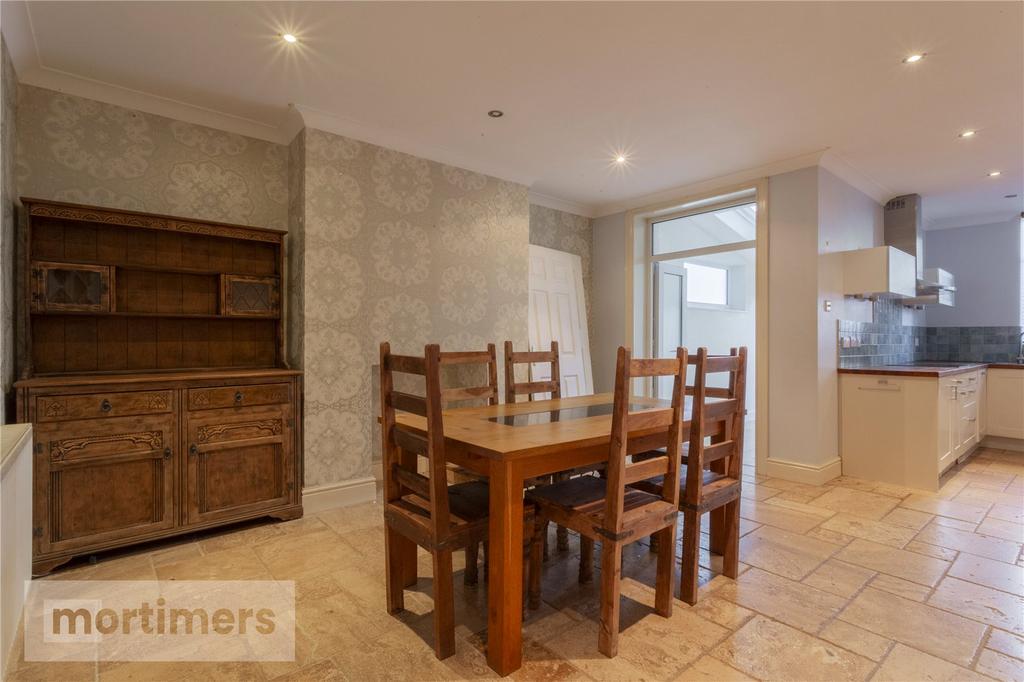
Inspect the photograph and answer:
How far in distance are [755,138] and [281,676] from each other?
4.05 metres

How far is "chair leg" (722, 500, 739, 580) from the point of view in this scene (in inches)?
91.0

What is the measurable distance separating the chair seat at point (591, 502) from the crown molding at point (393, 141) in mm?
2670

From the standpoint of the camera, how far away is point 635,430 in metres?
1.88

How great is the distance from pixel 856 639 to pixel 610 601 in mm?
971

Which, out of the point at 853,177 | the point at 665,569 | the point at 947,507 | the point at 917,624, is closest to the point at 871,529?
the point at 947,507

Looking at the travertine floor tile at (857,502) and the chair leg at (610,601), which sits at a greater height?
the chair leg at (610,601)

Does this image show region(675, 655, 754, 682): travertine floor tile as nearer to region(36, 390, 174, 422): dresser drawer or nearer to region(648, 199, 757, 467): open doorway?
region(36, 390, 174, 422): dresser drawer

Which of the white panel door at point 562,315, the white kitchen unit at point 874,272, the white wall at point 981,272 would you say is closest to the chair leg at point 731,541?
the white panel door at point 562,315

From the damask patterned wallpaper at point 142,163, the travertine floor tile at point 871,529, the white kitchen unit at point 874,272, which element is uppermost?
the damask patterned wallpaper at point 142,163

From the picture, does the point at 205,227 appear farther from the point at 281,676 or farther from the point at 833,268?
the point at 833,268

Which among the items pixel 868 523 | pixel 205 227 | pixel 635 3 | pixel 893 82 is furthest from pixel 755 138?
pixel 205 227

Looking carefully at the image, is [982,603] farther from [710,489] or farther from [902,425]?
[902,425]

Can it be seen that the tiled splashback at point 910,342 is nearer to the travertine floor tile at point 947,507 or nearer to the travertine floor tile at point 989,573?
the travertine floor tile at point 947,507

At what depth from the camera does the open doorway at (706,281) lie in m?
4.97
